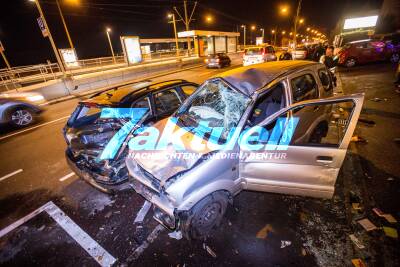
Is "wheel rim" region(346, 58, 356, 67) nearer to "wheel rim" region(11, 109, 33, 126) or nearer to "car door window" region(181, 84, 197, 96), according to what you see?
"car door window" region(181, 84, 197, 96)

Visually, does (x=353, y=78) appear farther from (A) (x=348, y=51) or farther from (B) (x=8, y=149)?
(B) (x=8, y=149)

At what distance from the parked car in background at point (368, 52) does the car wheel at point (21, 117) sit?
1809 cm

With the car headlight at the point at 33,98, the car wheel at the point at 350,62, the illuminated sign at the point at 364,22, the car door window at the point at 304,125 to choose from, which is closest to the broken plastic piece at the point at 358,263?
the car door window at the point at 304,125

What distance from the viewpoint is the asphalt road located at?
2.51m

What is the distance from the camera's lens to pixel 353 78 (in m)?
10.5

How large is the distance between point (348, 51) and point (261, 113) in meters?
13.9

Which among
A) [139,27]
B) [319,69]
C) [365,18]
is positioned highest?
[139,27]

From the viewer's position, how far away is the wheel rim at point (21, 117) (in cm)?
757

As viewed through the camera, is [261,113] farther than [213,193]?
Yes

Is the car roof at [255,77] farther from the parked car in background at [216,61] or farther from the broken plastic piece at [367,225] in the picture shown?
the parked car in background at [216,61]

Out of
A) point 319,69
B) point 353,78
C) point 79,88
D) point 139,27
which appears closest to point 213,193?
point 319,69

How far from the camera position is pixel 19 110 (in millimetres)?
7707

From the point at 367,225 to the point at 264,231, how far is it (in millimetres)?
1416

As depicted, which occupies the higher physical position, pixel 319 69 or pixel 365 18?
pixel 365 18
